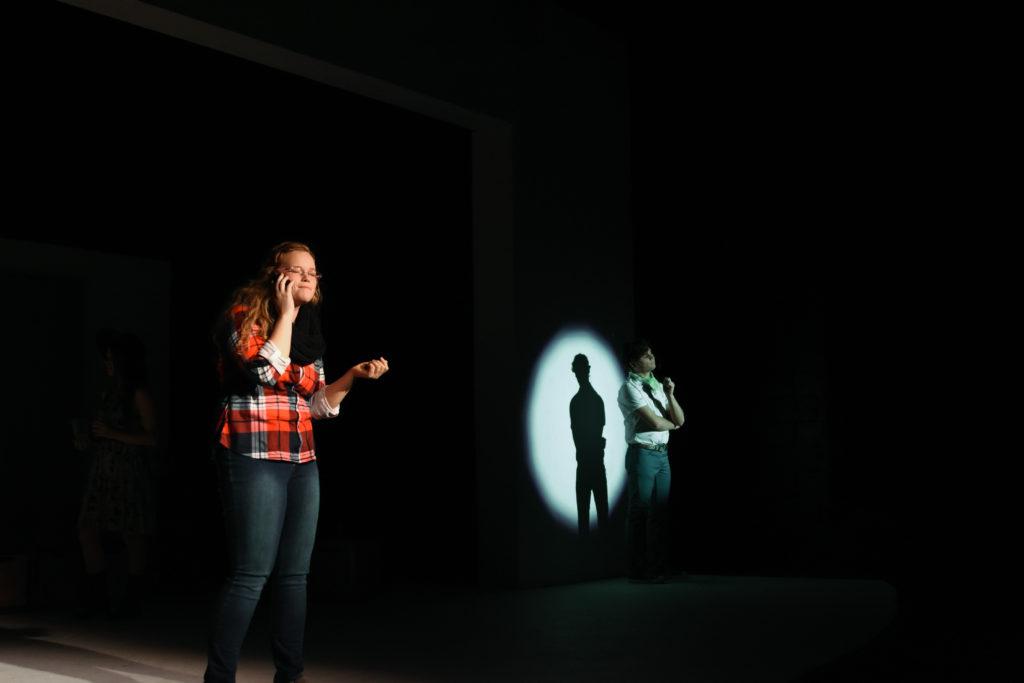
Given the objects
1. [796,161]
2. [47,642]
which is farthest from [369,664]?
[796,161]

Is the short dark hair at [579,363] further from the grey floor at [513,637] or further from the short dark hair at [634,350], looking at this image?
the grey floor at [513,637]

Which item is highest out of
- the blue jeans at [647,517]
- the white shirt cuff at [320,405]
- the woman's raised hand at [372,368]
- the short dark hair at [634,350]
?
the short dark hair at [634,350]

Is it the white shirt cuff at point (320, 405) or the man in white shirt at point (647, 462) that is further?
the man in white shirt at point (647, 462)

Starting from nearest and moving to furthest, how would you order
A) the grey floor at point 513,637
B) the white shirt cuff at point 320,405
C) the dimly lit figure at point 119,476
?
the white shirt cuff at point 320,405
the grey floor at point 513,637
the dimly lit figure at point 119,476

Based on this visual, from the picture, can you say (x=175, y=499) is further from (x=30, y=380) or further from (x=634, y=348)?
(x=634, y=348)

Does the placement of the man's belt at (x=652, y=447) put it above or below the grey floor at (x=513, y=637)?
above

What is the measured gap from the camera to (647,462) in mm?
6848

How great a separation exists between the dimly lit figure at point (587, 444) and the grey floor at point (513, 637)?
29.8 inches

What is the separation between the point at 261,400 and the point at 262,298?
0.30 metres

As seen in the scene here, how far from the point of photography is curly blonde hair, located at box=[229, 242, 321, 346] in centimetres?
324

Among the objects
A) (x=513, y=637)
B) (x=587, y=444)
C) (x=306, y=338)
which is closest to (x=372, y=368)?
(x=306, y=338)

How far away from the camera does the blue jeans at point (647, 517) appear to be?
683cm

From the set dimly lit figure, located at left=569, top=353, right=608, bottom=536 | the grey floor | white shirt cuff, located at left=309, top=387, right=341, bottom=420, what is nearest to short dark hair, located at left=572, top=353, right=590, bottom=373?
dimly lit figure, located at left=569, top=353, right=608, bottom=536

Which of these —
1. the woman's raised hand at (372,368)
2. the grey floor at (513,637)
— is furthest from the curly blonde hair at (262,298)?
the grey floor at (513,637)
